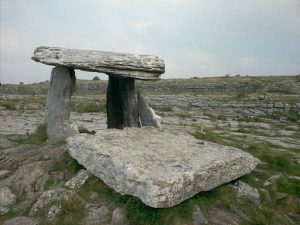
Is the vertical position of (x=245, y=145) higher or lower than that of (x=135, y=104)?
lower

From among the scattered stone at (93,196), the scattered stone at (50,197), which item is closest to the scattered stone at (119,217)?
the scattered stone at (93,196)

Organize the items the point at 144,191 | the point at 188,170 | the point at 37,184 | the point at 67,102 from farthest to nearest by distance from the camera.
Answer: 1. the point at 67,102
2. the point at 37,184
3. the point at 188,170
4. the point at 144,191

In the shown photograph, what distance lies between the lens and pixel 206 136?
1278cm

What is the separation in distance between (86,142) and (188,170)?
263cm

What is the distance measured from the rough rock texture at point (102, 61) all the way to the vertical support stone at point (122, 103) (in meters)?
2.09

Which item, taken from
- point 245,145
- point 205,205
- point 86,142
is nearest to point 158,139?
point 86,142

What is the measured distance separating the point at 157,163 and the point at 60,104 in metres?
4.64

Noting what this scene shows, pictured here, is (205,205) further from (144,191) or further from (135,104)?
(135,104)

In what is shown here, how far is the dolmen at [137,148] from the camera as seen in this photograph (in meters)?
7.52

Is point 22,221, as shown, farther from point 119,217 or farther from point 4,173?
point 4,173

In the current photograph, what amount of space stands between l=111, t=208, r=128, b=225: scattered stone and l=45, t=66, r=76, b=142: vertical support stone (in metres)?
4.32

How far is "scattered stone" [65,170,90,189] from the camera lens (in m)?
8.48

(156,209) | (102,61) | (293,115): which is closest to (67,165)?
(156,209)

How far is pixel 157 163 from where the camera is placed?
8.24 meters
